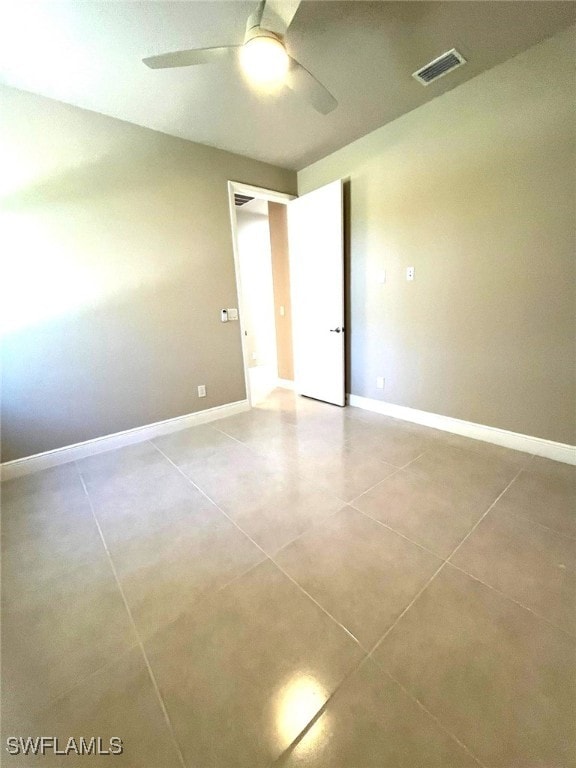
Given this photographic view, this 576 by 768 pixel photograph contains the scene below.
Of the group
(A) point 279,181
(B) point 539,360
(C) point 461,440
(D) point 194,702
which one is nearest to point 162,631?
(D) point 194,702

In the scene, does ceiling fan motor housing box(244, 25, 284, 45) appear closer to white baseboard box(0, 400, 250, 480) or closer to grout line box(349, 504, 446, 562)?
grout line box(349, 504, 446, 562)

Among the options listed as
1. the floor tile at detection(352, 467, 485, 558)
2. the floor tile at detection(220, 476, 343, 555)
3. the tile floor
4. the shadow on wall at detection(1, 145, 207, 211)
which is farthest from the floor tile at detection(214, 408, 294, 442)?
the shadow on wall at detection(1, 145, 207, 211)

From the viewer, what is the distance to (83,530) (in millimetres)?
1661

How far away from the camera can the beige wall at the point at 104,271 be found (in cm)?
212

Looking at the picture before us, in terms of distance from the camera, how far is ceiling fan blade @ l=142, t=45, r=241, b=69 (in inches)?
54.0

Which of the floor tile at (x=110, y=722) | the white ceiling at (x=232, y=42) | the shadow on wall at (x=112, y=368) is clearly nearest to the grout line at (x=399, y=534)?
the floor tile at (x=110, y=722)

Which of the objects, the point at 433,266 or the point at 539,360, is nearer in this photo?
the point at 539,360

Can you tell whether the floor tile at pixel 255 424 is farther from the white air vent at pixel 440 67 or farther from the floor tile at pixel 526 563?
the white air vent at pixel 440 67

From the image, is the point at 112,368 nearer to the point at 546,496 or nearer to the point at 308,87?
the point at 308,87

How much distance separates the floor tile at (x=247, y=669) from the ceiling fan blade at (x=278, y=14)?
2.47 m

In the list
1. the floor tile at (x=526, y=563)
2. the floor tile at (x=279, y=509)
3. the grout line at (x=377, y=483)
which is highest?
the grout line at (x=377, y=483)

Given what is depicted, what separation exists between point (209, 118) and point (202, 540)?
3.13 metres

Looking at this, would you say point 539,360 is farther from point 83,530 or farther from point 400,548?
point 83,530

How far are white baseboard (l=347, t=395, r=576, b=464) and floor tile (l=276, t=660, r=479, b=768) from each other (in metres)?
2.05
